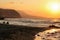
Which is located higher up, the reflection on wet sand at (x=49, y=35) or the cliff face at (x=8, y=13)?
the cliff face at (x=8, y=13)

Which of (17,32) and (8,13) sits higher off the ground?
(8,13)

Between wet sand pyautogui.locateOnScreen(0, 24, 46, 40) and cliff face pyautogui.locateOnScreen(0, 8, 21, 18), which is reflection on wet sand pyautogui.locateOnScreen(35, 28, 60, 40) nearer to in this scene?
wet sand pyautogui.locateOnScreen(0, 24, 46, 40)

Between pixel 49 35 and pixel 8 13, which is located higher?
pixel 8 13

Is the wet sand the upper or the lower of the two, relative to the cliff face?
lower

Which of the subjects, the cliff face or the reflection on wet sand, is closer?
the reflection on wet sand

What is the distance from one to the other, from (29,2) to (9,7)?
18 cm

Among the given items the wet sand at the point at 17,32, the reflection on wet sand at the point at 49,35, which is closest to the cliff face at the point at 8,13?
the wet sand at the point at 17,32

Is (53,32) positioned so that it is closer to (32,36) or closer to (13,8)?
(32,36)

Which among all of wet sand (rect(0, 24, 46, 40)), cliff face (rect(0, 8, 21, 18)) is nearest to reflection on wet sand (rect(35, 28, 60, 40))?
wet sand (rect(0, 24, 46, 40))

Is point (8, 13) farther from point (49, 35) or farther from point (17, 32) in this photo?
point (49, 35)

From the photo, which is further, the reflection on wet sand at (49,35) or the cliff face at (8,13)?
the cliff face at (8,13)

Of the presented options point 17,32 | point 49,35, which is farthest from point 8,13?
point 49,35

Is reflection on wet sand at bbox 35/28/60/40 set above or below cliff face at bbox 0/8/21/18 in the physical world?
below

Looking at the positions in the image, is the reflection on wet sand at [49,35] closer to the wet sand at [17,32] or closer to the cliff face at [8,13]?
the wet sand at [17,32]
